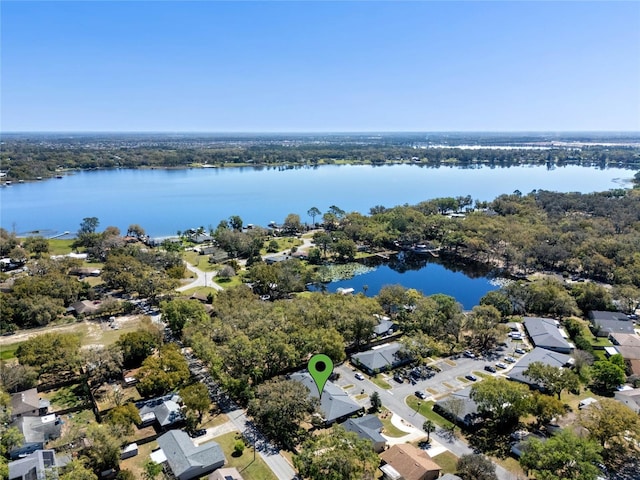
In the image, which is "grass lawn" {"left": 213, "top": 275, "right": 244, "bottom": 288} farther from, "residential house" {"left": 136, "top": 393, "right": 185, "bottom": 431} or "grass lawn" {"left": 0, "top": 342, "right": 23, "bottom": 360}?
"residential house" {"left": 136, "top": 393, "right": 185, "bottom": 431}

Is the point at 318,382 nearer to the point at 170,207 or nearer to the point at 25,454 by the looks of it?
the point at 25,454

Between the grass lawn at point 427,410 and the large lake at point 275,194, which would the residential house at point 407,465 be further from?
the large lake at point 275,194

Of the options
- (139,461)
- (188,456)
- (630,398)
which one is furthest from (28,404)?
(630,398)

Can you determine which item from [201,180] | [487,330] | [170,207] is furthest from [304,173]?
[487,330]

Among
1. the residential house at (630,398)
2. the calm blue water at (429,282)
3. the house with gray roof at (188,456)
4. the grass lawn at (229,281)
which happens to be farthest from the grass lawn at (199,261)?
the residential house at (630,398)

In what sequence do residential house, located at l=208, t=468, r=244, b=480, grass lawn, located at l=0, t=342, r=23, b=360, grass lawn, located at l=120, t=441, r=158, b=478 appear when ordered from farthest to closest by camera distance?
grass lawn, located at l=0, t=342, r=23, b=360 < grass lawn, located at l=120, t=441, r=158, b=478 < residential house, located at l=208, t=468, r=244, b=480

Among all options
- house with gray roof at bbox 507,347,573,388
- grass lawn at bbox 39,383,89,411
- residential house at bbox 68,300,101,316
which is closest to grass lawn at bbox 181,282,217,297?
residential house at bbox 68,300,101,316

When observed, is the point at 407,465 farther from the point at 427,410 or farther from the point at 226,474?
the point at 226,474
